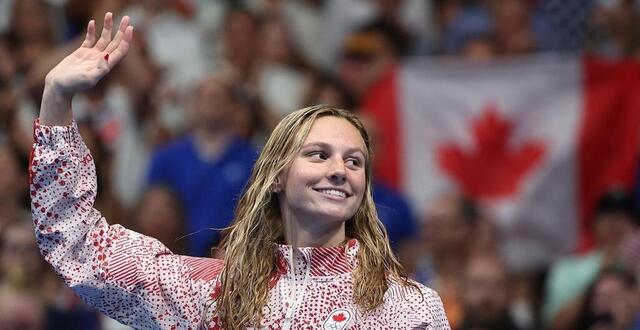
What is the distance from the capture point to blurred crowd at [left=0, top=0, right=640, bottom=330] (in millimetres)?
7691

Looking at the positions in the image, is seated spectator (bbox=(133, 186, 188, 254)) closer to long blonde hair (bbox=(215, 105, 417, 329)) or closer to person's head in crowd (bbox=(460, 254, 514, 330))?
person's head in crowd (bbox=(460, 254, 514, 330))

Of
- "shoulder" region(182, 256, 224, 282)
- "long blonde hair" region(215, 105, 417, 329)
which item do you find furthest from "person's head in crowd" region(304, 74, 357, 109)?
"shoulder" region(182, 256, 224, 282)

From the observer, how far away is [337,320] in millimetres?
4160

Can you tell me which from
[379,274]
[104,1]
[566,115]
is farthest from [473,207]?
[379,274]

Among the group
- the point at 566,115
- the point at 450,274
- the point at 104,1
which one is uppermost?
the point at 104,1

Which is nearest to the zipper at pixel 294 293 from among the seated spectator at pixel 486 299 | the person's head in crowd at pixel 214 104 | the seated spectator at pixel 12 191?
the seated spectator at pixel 486 299

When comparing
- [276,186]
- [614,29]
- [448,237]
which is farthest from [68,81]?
[614,29]

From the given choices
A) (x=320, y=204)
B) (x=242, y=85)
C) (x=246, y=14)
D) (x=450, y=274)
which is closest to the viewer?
(x=320, y=204)

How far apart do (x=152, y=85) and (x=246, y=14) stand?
911mm

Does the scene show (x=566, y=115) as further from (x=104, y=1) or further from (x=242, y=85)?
(x=104, y=1)

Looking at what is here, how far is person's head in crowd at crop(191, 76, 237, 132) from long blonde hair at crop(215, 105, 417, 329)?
157 inches

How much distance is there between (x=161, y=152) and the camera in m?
8.73

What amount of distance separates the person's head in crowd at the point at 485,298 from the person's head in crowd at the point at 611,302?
0.45 meters

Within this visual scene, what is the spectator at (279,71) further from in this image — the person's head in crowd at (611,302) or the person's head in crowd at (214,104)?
the person's head in crowd at (611,302)
